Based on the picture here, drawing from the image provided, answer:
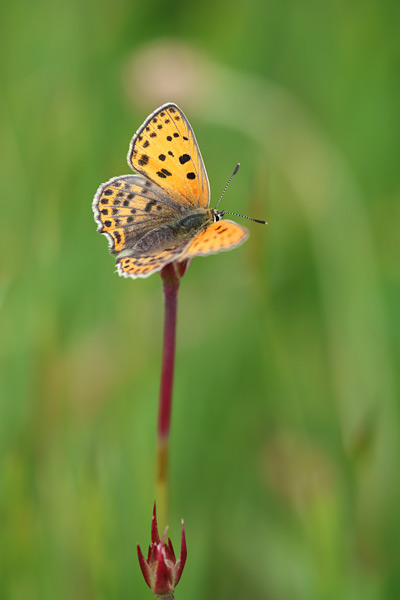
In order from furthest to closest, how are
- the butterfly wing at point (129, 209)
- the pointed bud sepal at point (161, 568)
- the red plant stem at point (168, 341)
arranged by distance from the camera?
the butterfly wing at point (129, 209)
the red plant stem at point (168, 341)
the pointed bud sepal at point (161, 568)

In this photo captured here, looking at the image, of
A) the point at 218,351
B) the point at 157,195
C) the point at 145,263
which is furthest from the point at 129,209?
the point at 218,351

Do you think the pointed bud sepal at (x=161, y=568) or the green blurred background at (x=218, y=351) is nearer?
the pointed bud sepal at (x=161, y=568)

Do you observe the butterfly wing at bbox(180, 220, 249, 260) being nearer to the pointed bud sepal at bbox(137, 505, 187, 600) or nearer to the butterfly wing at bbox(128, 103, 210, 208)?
the butterfly wing at bbox(128, 103, 210, 208)

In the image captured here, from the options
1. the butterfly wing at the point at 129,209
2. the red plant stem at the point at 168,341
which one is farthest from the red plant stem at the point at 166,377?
the butterfly wing at the point at 129,209

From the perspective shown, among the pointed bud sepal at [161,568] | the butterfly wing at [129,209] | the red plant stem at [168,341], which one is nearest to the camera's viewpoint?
the pointed bud sepal at [161,568]

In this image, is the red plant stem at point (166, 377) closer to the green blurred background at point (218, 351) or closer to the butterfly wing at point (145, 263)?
the butterfly wing at point (145, 263)

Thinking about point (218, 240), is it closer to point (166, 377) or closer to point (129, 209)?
point (166, 377)
